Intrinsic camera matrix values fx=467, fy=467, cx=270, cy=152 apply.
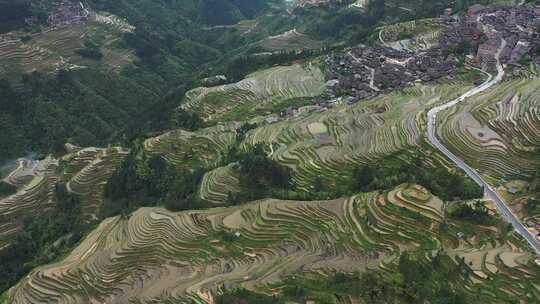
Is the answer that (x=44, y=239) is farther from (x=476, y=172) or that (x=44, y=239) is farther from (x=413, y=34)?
(x=413, y=34)

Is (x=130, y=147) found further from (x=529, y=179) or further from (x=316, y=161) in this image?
(x=529, y=179)

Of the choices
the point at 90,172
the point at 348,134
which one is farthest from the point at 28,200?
the point at 348,134

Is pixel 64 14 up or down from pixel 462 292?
up

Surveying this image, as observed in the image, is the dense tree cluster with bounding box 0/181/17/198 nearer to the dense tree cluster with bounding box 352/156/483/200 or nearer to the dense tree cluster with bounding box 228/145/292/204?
the dense tree cluster with bounding box 228/145/292/204

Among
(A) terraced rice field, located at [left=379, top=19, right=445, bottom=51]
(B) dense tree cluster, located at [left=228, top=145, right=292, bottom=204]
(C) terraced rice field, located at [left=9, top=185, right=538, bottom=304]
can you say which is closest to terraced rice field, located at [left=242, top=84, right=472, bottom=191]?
(B) dense tree cluster, located at [left=228, top=145, right=292, bottom=204]

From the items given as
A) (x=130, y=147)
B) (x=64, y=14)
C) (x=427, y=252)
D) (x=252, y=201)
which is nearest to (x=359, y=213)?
(x=427, y=252)
